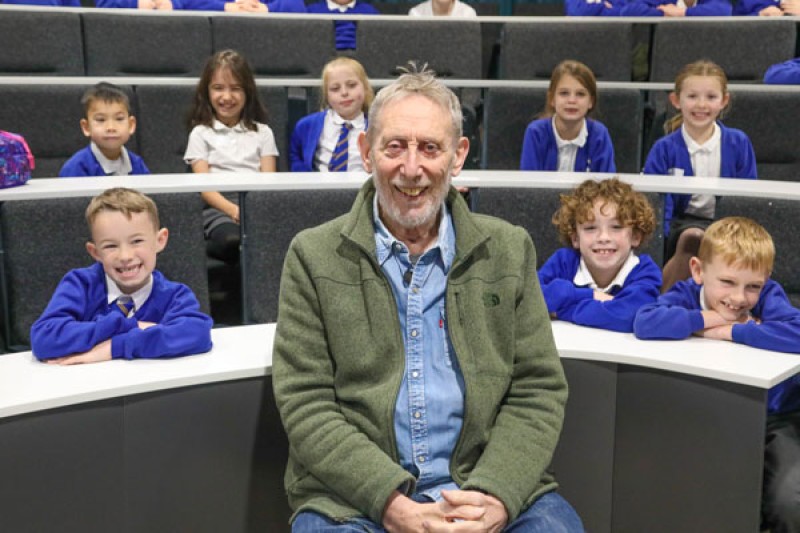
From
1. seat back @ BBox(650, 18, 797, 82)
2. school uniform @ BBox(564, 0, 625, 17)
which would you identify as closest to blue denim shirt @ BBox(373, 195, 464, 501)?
seat back @ BBox(650, 18, 797, 82)

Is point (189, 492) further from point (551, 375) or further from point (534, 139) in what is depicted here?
point (534, 139)

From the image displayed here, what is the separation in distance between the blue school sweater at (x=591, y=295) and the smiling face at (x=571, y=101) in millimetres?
1051

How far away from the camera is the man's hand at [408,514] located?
1.26 metres

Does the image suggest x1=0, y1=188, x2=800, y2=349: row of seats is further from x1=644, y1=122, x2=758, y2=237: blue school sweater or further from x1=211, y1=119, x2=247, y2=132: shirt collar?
x1=211, y1=119, x2=247, y2=132: shirt collar

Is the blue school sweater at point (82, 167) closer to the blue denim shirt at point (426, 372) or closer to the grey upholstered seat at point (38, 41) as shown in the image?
the grey upholstered seat at point (38, 41)

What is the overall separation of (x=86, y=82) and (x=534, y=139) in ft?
4.65

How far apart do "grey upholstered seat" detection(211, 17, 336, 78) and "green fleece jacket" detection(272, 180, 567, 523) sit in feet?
7.87

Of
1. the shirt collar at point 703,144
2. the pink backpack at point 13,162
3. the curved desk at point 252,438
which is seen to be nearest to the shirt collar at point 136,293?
the curved desk at point 252,438

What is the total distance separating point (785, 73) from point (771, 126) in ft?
1.04

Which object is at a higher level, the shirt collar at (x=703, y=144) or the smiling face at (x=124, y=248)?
the shirt collar at (x=703, y=144)

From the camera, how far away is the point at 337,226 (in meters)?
1.42

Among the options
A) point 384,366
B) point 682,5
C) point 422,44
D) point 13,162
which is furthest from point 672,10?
point 384,366

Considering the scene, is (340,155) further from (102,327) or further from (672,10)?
(672,10)

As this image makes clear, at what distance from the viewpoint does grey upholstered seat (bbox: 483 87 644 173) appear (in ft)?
10.5
